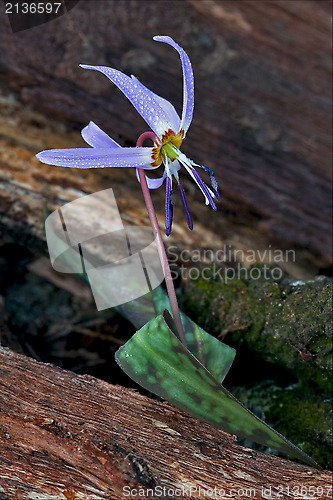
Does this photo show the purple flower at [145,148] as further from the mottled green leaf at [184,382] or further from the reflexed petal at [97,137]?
the mottled green leaf at [184,382]

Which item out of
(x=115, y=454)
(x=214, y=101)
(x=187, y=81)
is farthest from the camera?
(x=214, y=101)

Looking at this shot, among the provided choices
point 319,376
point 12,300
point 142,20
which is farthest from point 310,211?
point 12,300

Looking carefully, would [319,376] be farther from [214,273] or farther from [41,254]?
[41,254]

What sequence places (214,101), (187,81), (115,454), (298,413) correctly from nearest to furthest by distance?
(115,454) < (187,81) < (298,413) < (214,101)

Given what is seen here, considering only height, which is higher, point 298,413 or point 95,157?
point 95,157

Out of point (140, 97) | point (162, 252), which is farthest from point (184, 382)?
point (140, 97)

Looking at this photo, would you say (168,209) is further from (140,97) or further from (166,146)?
(140,97)

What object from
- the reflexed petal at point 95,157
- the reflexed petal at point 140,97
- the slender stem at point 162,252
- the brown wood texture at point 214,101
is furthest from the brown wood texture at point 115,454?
the brown wood texture at point 214,101
